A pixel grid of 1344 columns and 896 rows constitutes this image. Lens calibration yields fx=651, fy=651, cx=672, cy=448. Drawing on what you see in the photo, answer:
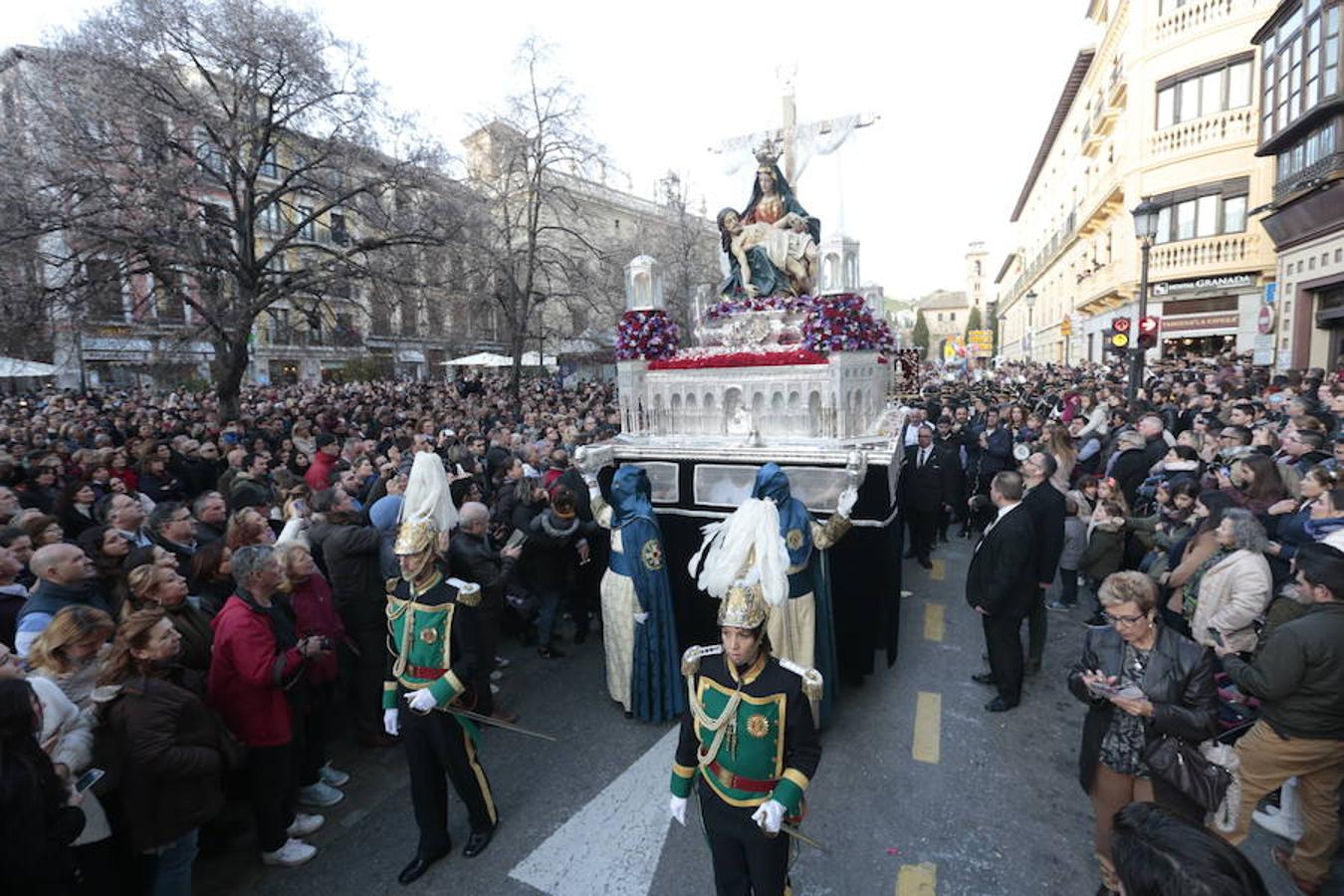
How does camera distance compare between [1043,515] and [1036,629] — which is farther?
[1036,629]

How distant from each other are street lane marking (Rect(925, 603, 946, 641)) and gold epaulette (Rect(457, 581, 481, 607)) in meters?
4.79

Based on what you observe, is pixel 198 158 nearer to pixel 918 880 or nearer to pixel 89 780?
pixel 89 780

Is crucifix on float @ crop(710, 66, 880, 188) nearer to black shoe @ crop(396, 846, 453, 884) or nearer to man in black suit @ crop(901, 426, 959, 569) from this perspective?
man in black suit @ crop(901, 426, 959, 569)

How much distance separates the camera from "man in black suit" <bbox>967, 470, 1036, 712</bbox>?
199 inches

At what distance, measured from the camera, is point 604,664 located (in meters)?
6.22

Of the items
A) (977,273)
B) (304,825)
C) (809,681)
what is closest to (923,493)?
(809,681)

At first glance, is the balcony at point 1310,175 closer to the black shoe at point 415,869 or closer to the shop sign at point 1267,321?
the shop sign at point 1267,321

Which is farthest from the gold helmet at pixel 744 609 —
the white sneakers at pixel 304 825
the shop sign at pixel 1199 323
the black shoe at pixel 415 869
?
the shop sign at pixel 1199 323

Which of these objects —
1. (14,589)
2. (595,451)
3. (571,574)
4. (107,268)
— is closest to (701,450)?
(595,451)

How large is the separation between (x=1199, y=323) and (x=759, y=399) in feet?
77.0

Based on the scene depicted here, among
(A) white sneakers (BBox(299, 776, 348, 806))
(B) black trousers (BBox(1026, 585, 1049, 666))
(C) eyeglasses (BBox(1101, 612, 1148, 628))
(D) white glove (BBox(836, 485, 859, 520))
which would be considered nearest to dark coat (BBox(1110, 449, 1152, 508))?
(B) black trousers (BBox(1026, 585, 1049, 666))

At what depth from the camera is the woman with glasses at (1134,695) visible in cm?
290

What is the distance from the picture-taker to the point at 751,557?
310cm

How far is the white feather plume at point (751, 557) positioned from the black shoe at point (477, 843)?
218 cm
